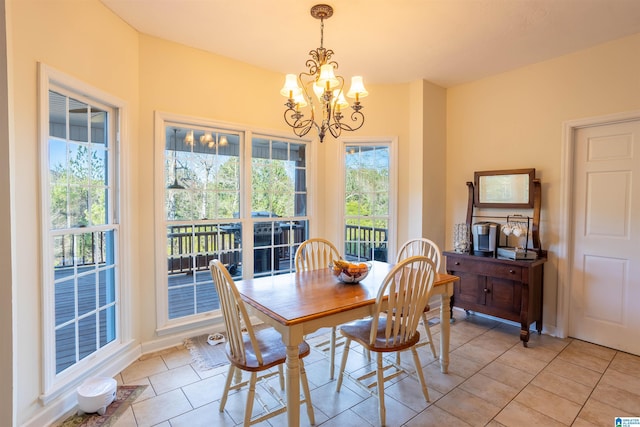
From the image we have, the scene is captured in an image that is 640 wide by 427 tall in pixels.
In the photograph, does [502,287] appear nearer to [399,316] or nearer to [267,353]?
[399,316]

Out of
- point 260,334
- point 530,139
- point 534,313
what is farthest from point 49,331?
point 530,139

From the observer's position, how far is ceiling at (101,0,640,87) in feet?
7.95

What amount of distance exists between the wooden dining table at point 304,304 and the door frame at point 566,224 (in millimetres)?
1597

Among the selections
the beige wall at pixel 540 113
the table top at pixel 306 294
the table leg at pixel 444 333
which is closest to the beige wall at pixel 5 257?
the table top at pixel 306 294

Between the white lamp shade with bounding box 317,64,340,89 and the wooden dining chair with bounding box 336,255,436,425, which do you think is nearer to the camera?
the wooden dining chair with bounding box 336,255,436,425

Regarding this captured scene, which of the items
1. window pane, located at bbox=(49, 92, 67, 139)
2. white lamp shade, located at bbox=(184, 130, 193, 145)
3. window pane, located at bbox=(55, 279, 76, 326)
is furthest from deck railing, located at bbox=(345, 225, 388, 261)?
window pane, located at bbox=(49, 92, 67, 139)

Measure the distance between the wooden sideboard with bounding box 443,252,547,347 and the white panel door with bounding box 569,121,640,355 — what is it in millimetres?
364

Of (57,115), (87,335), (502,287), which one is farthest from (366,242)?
(57,115)

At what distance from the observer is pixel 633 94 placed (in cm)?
286

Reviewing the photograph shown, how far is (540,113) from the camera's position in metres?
3.40

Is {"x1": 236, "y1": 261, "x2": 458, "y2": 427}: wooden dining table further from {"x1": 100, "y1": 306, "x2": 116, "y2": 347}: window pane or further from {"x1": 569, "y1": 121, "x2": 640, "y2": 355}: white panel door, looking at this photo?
{"x1": 569, "y1": 121, "x2": 640, "y2": 355}: white panel door

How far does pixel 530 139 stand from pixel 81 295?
4404 mm

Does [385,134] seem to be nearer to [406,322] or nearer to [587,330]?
[406,322]

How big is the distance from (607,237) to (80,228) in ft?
14.8
